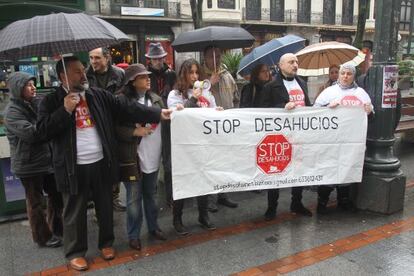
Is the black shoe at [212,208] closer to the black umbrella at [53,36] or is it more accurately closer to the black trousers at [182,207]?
the black trousers at [182,207]

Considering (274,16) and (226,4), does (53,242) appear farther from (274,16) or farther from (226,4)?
(274,16)

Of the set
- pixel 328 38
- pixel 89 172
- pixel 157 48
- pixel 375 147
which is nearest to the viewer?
pixel 89 172

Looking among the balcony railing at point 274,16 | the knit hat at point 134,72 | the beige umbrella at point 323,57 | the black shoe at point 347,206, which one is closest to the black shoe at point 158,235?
the knit hat at point 134,72

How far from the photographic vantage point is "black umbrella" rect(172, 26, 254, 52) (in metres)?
5.01

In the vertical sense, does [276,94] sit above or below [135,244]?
above

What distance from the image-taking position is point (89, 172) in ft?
11.8

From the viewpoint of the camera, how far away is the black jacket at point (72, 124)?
3.41m

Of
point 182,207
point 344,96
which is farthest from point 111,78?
point 344,96

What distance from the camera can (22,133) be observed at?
3.77m

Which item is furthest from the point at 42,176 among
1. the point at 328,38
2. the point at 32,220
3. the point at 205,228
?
the point at 328,38

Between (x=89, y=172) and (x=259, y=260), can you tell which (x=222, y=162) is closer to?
(x=259, y=260)

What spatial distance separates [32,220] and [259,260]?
2192 mm

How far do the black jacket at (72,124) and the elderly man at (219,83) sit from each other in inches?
49.4

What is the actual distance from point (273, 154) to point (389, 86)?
154 centimetres
